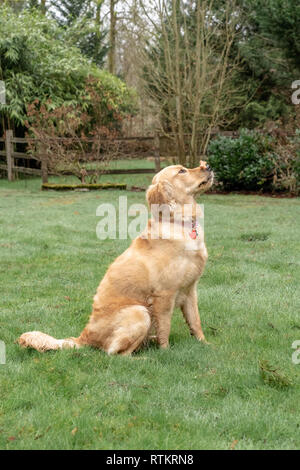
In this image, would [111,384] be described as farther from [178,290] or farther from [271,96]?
[271,96]

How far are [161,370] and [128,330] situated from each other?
37 centimetres

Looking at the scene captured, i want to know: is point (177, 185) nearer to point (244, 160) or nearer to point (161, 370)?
point (161, 370)

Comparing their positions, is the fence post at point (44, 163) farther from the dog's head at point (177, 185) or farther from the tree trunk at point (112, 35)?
the tree trunk at point (112, 35)

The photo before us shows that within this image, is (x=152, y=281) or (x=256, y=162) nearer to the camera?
(x=152, y=281)

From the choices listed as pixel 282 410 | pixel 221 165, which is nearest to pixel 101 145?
pixel 221 165

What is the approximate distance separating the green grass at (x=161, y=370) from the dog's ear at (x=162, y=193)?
1.15m

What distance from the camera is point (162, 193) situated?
13.3ft

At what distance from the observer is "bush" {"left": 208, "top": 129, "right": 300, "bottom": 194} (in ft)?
46.8

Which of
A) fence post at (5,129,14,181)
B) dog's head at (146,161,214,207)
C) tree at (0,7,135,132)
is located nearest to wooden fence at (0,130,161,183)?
fence post at (5,129,14,181)

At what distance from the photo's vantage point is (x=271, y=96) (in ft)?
61.1

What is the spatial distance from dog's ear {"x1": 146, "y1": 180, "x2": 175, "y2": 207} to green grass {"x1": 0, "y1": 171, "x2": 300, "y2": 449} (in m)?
1.15

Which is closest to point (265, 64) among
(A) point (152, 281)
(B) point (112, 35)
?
(B) point (112, 35)

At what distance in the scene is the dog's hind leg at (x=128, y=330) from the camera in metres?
3.72
